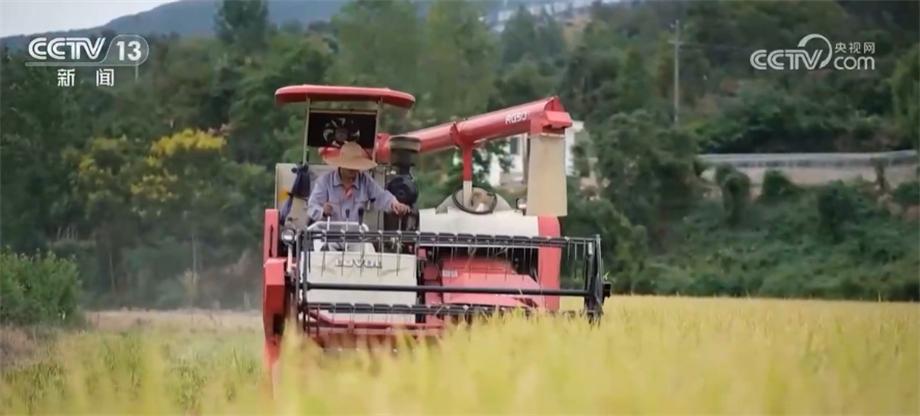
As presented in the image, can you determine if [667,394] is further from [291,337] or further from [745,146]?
[745,146]

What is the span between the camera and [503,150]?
13.0m

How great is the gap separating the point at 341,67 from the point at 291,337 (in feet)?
29.0

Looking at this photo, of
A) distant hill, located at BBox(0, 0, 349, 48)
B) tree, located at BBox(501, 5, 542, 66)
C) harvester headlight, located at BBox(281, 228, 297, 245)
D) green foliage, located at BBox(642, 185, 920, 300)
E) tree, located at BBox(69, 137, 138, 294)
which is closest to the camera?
harvester headlight, located at BBox(281, 228, 297, 245)

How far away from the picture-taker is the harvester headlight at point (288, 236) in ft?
17.7

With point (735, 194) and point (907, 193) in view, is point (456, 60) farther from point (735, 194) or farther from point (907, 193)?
point (907, 193)

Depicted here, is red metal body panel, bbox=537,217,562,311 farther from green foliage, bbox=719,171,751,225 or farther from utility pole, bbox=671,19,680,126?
utility pole, bbox=671,19,680,126

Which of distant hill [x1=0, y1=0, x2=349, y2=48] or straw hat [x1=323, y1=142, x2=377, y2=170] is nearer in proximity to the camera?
straw hat [x1=323, y1=142, x2=377, y2=170]

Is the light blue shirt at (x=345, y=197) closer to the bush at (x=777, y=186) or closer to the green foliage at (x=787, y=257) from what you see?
the green foliage at (x=787, y=257)

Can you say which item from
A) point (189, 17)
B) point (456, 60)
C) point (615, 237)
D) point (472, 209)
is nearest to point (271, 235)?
point (472, 209)

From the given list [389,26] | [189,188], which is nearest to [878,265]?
[389,26]

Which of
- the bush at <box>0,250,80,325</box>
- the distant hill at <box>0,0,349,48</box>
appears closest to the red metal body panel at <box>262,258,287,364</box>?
the distant hill at <box>0,0,349,48</box>

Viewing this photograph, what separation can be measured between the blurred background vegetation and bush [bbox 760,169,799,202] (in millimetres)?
25

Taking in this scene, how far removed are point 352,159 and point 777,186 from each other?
7533 mm

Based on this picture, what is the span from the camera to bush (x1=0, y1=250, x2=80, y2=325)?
284 inches
